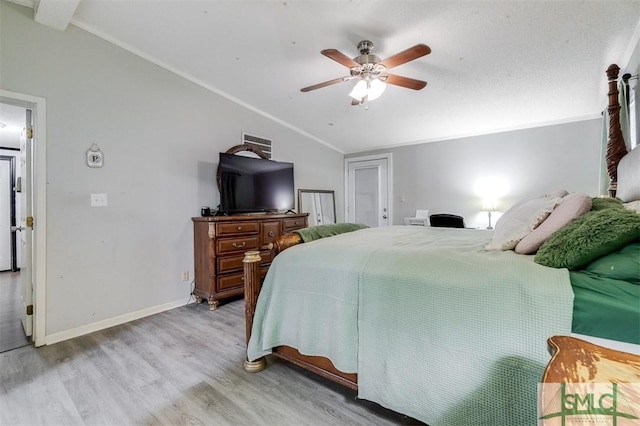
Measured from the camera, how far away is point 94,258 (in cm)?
263

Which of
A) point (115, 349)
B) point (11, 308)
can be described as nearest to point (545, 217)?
point (115, 349)

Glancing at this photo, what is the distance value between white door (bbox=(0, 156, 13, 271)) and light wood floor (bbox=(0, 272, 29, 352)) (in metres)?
0.40

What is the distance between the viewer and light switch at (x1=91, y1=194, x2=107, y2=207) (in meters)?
2.63

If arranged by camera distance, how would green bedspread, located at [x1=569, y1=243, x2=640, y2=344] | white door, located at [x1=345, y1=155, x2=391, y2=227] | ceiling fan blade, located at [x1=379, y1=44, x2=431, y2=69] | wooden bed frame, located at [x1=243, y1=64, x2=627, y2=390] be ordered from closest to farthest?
1. green bedspread, located at [x1=569, y1=243, x2=640, y2=344]
2. wooden bed frame, located at [x1=243, y1=64, x2=627, y2=390]
3. ceiling fan blade, located at [x1=379, y1=44, x2=431, y2=69]
4. white door, located at [x1=345, y1=155, x2=391, y2=227]

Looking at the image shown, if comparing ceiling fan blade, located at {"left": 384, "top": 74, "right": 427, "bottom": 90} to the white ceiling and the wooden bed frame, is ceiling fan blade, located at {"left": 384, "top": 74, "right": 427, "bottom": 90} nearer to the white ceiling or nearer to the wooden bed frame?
the white ceiling

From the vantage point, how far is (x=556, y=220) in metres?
1.30

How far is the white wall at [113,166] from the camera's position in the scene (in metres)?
2.39

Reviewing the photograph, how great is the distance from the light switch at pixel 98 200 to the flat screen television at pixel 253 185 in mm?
1124

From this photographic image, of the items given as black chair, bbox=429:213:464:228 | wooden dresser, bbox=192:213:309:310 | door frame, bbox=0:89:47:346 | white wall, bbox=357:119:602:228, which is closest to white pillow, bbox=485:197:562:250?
wooden dresser, bbox=192:213:309:310

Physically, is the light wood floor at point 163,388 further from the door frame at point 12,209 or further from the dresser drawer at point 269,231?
the door frame at point 12,209

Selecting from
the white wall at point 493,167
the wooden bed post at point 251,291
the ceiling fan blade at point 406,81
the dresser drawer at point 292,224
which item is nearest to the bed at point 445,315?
the wooden bed post at point 251,291

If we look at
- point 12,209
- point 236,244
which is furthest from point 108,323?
point 12,209

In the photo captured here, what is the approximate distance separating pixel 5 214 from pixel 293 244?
591 centimetres

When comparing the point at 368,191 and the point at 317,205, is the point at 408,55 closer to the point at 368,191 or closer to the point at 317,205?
the point at 317,205
